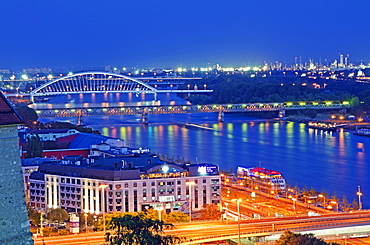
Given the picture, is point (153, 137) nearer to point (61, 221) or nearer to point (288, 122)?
point (288, 122)

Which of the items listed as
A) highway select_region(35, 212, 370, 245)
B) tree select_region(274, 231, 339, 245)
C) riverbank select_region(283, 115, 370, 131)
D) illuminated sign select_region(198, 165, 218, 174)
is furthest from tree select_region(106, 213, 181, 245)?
riverbank select_region(283, 115, 370, 131)

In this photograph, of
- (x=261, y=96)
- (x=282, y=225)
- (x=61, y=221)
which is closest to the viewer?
(x=282, y=225)

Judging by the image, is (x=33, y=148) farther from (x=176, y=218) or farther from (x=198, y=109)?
(x=198, y=109)

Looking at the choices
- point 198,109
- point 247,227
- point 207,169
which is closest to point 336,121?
point 198,109

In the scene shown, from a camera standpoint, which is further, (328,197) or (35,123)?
(35,123)

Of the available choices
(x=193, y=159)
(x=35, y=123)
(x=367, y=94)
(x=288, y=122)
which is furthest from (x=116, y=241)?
(x=367, y=94)

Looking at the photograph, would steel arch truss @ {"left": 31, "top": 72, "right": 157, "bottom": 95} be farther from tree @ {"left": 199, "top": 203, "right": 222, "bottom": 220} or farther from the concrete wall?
the concrete wall

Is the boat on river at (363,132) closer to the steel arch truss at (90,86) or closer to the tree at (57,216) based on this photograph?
the tree at (57,216)
